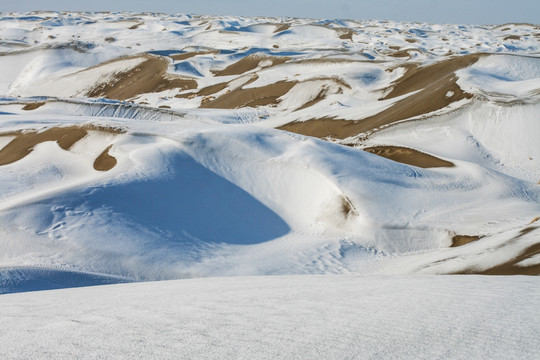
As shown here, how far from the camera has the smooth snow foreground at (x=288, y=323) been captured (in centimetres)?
302

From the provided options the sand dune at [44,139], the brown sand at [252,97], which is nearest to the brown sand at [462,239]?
the sand dune at [44,139]

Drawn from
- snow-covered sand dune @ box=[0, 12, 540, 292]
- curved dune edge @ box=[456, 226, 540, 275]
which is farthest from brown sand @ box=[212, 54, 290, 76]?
curved dune edge @ box=[456, 226, 540, 275]

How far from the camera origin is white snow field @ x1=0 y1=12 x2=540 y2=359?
11.3 ft

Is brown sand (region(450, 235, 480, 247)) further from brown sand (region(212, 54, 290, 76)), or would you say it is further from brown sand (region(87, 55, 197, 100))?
brown sand (region(212, 54, 290, 76))

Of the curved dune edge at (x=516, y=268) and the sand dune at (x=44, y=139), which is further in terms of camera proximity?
the sand dune at (x=44, y=139)

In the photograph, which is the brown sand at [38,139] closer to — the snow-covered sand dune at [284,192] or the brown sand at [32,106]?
the snow-covered sand dune at [284,192]

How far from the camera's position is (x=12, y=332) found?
133 inches

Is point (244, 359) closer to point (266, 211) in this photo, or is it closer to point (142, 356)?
point (142, 356)

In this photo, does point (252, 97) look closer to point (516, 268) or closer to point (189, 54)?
point (189, 54)

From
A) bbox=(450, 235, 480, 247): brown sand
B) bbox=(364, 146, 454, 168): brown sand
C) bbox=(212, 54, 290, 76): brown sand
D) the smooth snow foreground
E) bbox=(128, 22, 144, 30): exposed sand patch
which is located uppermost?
bbox=(128, 22, 144, 30): exposed sand patch

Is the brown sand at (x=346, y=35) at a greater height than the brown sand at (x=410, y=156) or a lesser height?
greater

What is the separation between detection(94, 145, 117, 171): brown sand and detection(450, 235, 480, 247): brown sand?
717cm

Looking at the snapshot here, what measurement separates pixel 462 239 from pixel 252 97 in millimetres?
16964

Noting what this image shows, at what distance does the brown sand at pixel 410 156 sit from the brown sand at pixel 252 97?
35.3 ft
